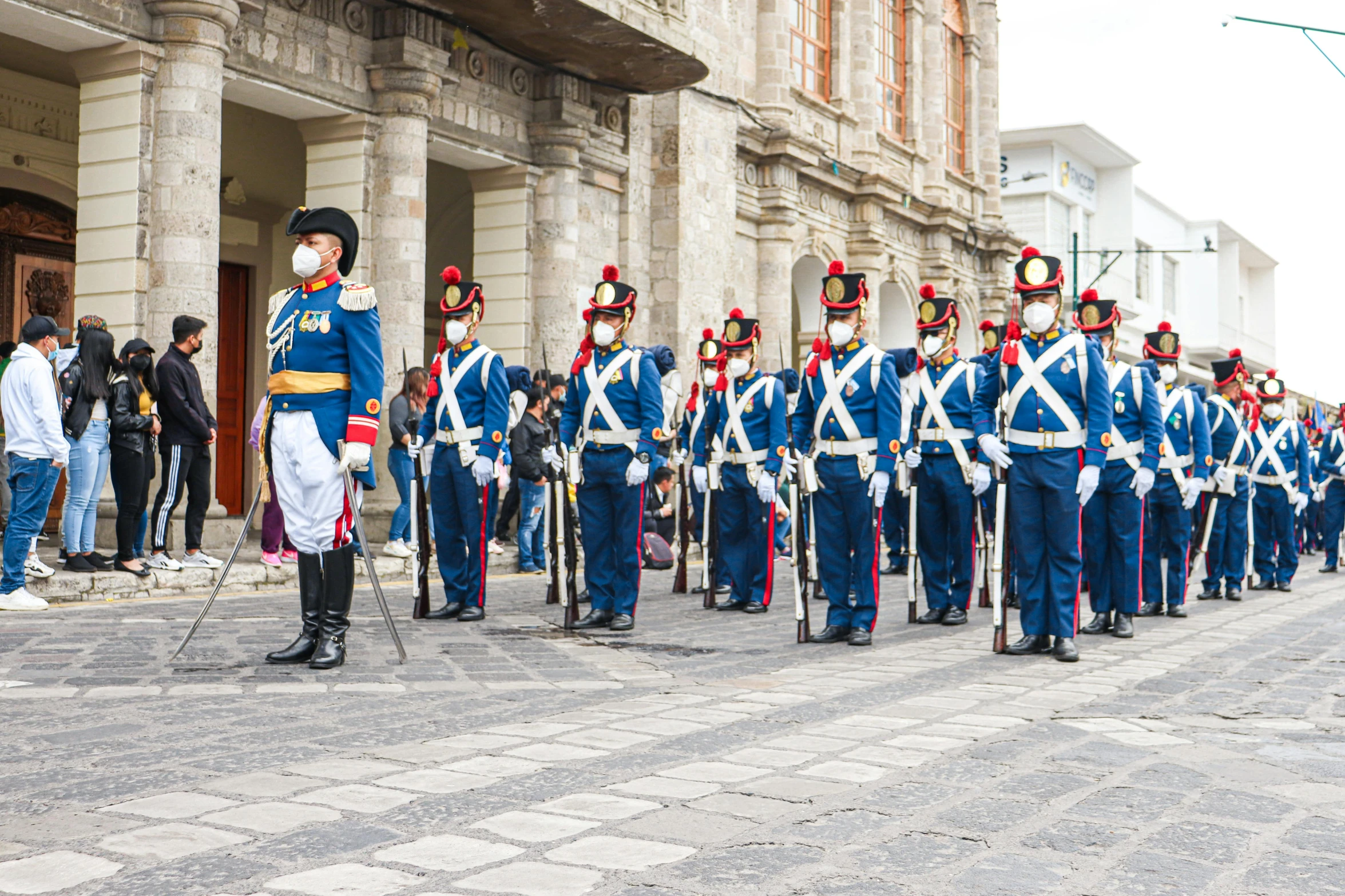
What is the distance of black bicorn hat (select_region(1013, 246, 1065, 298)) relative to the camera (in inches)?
301

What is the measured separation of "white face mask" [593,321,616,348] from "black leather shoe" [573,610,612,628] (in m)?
1.69

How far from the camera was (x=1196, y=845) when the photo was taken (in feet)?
11.9

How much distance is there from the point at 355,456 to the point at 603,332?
268 centimetres

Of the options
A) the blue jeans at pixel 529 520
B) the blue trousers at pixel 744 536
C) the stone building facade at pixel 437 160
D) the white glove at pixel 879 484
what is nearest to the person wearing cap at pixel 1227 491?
the blue trousers at pixel 744 536

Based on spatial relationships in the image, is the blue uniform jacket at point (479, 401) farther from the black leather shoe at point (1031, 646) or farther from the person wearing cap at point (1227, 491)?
the person wearing cap at point (1227, 491)

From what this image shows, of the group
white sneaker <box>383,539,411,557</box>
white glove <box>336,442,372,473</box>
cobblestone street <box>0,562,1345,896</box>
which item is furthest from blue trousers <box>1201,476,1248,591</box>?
white glove <box>336,442,372,473</box>

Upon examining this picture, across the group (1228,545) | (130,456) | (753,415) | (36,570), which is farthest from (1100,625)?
(36,570)

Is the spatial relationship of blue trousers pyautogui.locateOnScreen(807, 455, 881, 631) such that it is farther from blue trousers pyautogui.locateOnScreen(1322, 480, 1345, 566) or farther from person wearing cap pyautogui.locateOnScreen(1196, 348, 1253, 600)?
blue trousers pyautogui.locateOnScreen(1322, 480, 1345, 566)

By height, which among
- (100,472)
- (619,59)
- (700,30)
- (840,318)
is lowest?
(100,472)

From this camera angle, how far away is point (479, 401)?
29.6ft

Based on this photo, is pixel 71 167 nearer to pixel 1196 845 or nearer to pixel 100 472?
pixel 100 472

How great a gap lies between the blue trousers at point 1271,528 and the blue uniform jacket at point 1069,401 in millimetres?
6972

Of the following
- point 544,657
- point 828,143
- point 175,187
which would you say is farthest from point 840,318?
point 828,143

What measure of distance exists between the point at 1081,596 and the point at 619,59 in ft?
25.7
